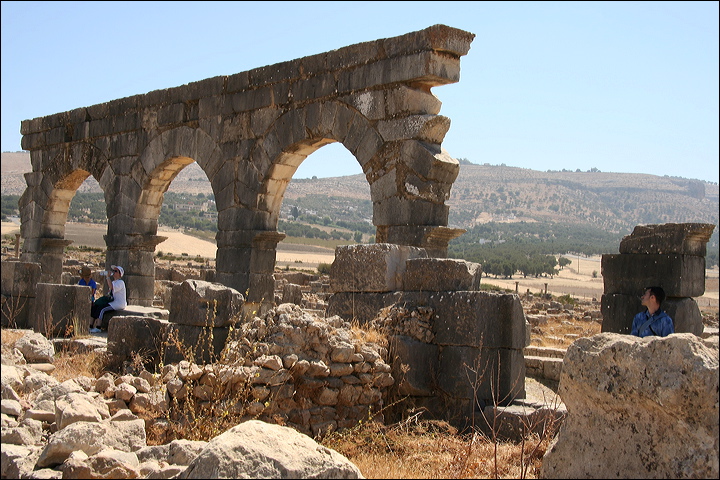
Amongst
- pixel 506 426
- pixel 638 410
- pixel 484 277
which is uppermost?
pixel 638 410

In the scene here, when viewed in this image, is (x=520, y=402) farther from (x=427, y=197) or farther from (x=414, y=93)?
(x=414, y=93)

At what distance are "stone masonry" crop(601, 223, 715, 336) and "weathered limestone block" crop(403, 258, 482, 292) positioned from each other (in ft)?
9.88

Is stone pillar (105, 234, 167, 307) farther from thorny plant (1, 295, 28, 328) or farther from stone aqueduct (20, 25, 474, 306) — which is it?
thorny plant (1, 295, 28, 328)

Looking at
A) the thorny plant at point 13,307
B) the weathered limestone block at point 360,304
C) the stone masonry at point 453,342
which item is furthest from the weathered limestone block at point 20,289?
the stone masonry at point 453,342

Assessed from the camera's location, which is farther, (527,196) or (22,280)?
(527,196)

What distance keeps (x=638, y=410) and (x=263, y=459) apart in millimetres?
1838

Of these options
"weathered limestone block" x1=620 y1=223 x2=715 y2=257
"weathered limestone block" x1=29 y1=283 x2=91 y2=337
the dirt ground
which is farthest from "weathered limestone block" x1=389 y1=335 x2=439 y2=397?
the dirt ground

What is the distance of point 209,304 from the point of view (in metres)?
6.98

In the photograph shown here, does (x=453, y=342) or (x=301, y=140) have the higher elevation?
(x=301, y=140)

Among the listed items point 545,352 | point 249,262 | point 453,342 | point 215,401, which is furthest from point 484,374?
point 249,262

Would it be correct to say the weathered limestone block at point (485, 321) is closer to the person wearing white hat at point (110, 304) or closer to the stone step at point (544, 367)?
the stone step at point (544, 367)

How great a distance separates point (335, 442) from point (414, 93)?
5.73m

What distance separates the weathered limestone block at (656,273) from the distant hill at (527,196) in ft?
316

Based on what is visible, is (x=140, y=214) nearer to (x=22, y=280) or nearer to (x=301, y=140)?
(x=22, y=280)
